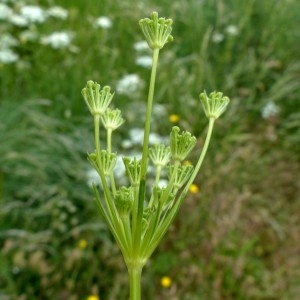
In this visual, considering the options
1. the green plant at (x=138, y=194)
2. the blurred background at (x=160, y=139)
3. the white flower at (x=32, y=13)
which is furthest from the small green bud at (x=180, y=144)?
the white flower at (x=32, y=13)

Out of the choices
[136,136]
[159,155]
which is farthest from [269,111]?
[159,155]

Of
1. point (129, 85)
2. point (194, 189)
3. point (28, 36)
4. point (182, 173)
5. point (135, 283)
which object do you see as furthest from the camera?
point (28, 36)

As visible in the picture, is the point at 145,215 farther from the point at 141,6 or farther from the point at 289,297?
the point at 141,6

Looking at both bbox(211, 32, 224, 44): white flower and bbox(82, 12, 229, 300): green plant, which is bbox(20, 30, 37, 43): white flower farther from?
bbox(82, 12, 229, 300): green plant

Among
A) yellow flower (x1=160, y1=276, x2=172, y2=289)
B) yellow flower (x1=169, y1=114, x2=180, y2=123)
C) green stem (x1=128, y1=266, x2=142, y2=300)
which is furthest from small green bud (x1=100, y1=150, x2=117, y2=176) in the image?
yellow flower (x1=169, y1=114, x2=180, y2=123)

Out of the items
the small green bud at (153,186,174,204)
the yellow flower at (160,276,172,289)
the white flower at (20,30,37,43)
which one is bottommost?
the small green bud at (153,186,174,204)

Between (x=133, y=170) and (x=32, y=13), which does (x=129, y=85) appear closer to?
(x=32, y=13)
